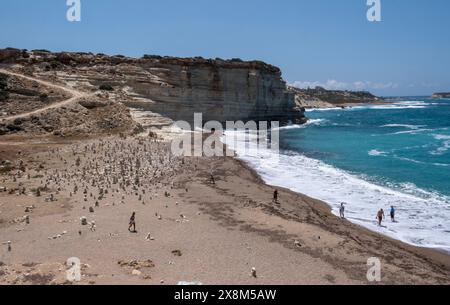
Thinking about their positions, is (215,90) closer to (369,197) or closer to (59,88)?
(59,88)

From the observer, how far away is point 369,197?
857 inches

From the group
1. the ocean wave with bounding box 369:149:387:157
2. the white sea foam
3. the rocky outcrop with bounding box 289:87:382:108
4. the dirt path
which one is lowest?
the white sea foam

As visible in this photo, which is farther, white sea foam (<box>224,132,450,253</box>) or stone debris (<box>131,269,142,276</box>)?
white sea foam (<box>224,132,450,253</box>)

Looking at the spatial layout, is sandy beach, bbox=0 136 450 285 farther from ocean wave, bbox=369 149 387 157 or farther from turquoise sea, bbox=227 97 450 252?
ocean wave, bbox=369 149 387 157

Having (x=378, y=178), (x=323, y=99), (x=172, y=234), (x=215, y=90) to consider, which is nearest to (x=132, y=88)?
(x=215, y=90)

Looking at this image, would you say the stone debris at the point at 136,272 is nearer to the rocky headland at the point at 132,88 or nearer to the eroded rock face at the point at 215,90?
the rocky headland at the point at 132,88

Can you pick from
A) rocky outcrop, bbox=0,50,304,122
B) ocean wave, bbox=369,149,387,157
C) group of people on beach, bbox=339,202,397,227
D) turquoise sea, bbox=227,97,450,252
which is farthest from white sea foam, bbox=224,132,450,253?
rocky outcrop, bbox=0,50,304,122

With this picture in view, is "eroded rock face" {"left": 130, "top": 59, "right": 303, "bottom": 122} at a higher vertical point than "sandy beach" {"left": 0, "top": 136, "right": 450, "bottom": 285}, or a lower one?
higher

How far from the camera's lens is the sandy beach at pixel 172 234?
1102cm

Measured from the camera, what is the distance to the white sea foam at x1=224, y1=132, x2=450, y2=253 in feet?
54.9

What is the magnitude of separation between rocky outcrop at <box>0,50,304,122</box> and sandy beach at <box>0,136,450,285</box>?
19781mm

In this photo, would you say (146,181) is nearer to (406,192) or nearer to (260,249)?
(260,249)

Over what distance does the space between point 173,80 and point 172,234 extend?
3704 centimetres

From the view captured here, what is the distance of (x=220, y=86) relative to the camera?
54844mm
